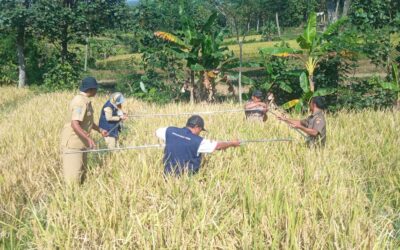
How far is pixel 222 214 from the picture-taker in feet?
11.5

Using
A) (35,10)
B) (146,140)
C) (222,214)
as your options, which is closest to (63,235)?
(222,214)

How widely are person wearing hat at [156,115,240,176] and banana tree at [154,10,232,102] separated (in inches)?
289

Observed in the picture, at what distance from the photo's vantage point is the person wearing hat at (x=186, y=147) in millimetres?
4340

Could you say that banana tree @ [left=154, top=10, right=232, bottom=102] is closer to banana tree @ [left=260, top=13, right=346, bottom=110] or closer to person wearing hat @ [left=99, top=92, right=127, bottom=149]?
banana tree @ [left=260, top=13, right=346, bottom=110]

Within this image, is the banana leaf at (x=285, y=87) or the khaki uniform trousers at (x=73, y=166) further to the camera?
the banana leaf at (x=285, y=87)

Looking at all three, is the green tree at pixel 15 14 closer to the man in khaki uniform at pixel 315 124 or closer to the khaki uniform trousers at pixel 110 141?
the khaki uniform trousers at pixel 110 141

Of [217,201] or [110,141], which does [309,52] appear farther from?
[217,201]

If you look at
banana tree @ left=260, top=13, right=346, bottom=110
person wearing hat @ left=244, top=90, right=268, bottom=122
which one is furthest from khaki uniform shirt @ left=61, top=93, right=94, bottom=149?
banana tree @ left=260, top=13, right=346, bottom=110

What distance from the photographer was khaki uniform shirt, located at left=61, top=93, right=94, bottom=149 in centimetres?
488

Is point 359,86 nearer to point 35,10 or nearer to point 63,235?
point 63,235

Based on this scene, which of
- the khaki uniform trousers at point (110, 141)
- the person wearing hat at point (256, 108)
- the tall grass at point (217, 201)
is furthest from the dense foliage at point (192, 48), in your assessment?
the khaki uniform trousers at point (110, 141)

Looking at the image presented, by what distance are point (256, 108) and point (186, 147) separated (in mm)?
3180

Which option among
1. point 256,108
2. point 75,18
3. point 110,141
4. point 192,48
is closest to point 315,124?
point 256,108

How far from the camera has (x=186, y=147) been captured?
4.34 metres
